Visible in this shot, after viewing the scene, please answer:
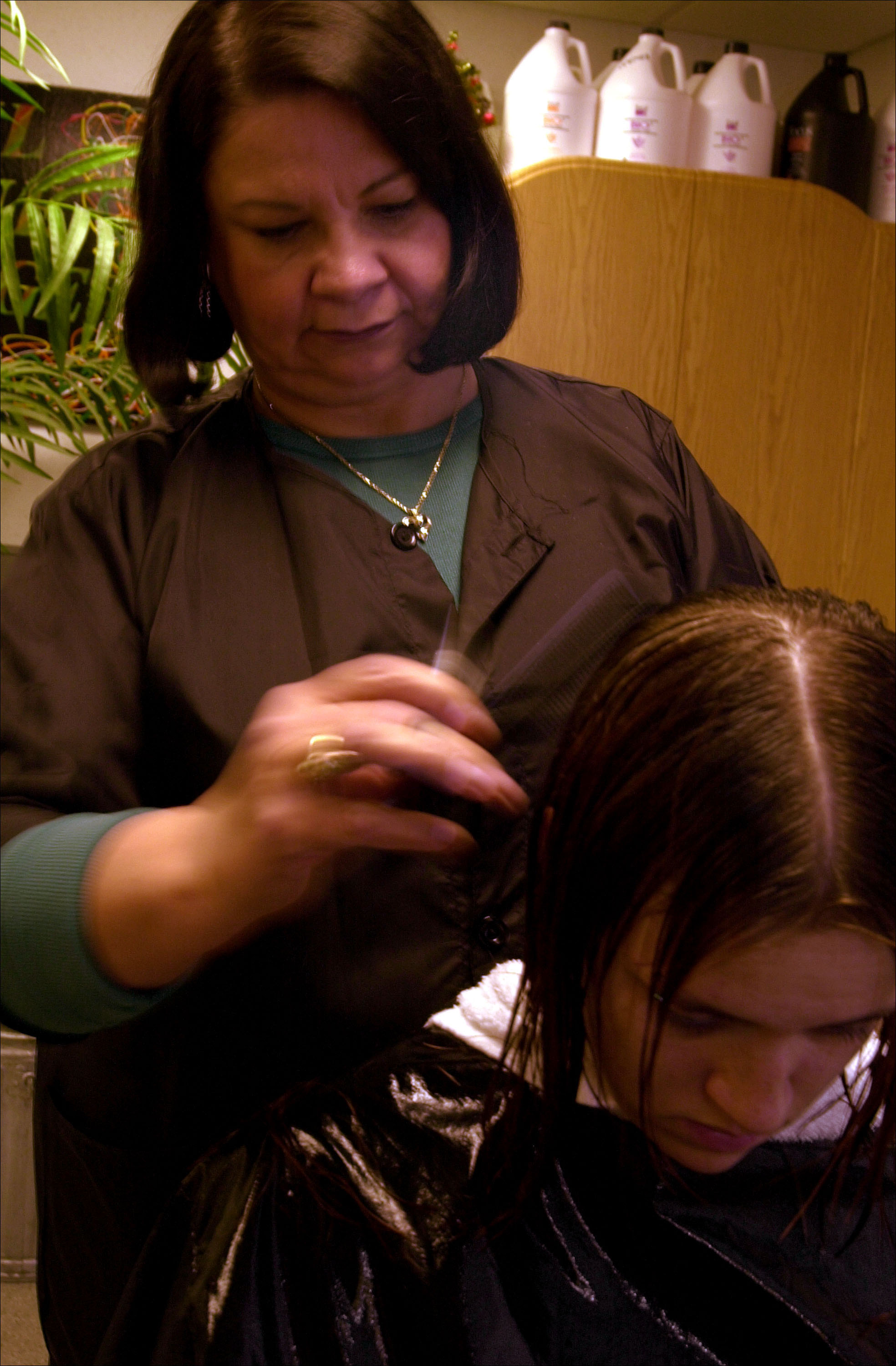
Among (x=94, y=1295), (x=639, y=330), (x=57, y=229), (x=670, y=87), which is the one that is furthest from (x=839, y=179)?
(x=94, y=1295)

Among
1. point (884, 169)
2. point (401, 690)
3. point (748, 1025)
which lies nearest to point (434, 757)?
point (401, 690)

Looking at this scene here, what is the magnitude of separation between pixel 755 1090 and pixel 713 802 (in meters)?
0.21

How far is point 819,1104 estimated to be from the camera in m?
0.97

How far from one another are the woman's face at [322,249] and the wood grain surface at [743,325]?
4.54 ft

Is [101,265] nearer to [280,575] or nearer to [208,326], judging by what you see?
[208,326]

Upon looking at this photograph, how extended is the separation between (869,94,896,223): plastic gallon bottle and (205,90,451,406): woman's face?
2.06 metres

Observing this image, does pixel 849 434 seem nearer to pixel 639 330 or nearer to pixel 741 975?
pixel 639 330

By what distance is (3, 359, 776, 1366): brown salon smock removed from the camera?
3.12 feet

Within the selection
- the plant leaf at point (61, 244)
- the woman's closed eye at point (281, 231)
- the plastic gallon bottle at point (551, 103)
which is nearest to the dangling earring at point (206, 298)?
the woman's closed eye at point (281, 231)

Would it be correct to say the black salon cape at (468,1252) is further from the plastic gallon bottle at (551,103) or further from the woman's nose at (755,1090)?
the plastic gallon bottle at (551,103)

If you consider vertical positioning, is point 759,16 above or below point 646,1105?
above

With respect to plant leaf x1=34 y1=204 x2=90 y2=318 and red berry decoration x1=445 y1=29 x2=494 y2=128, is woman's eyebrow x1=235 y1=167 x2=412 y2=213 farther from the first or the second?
red berry decoration x1=445 y1=29 x2=494 y2=128

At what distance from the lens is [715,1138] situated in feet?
2.82

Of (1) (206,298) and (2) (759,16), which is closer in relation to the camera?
(1) (206,298)
